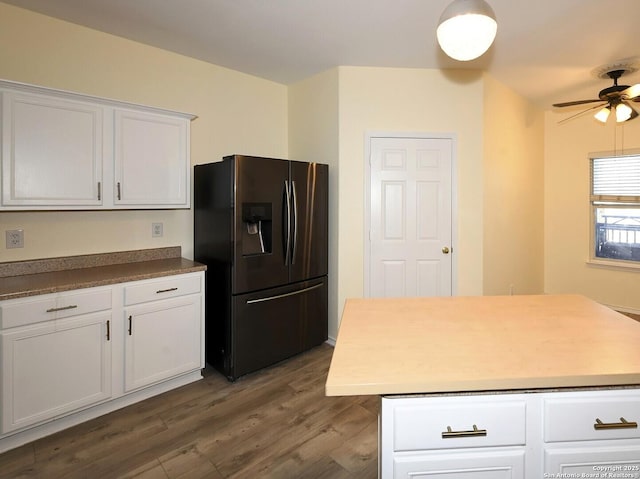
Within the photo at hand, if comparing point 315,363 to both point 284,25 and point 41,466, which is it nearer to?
point 41,466

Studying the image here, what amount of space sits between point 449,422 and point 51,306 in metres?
2.15

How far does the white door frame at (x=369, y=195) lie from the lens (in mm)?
3377

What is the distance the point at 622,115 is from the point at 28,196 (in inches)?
190

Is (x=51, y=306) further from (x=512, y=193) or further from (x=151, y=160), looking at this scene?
(x=512, y=193)

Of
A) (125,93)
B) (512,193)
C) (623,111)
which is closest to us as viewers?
(125,93)

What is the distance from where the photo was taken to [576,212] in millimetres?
4711

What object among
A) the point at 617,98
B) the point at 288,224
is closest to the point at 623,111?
the point at 617,98

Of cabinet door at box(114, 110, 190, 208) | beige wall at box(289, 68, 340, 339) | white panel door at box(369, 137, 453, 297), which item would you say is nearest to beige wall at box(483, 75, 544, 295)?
white panel door at box(369, 137, 453, 297)

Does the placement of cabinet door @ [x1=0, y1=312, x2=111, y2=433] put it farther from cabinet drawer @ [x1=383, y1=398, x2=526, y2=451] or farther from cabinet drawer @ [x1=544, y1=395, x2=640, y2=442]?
cabinet drawer @ [x1=544, y1=395, x2=640, y2=442]

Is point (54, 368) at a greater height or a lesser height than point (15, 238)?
lesser

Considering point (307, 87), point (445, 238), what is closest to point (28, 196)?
point (307, 87)

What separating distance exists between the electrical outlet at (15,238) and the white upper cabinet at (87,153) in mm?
365

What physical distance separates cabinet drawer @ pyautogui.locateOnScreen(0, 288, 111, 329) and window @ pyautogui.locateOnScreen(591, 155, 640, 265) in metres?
5.45

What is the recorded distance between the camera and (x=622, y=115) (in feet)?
11.1
